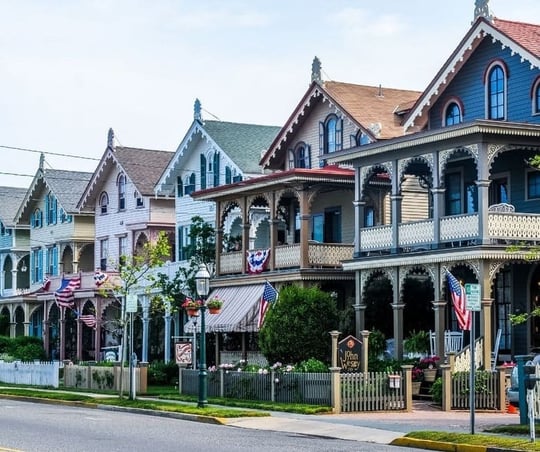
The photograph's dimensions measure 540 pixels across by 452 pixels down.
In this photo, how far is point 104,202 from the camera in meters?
65.9

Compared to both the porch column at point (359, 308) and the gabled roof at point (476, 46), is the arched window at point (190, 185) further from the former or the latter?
the porch column at point (359, 308)

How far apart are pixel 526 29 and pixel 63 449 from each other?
24537 mm

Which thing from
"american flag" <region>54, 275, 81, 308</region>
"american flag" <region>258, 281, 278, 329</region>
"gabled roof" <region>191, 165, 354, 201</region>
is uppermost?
"gabled roof" <region>191, 165, 354, 201</region>

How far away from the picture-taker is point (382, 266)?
39406 millimetres

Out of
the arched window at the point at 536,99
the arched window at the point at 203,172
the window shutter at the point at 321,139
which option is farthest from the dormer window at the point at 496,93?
the arched window at the point at 203,172

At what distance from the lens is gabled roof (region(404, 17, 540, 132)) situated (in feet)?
126

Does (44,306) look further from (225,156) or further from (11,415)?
(11,415)

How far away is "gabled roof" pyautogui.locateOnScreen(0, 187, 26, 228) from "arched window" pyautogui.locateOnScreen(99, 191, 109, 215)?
34.0 feet

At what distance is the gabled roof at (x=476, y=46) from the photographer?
126 feet

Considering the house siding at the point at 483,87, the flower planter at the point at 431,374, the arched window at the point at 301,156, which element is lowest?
the flower planter at the point at 431,374

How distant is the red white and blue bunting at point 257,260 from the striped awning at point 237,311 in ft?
1.91

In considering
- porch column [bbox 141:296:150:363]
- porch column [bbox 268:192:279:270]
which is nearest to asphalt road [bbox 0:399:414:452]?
porch column [bbox 268:192:279:270]

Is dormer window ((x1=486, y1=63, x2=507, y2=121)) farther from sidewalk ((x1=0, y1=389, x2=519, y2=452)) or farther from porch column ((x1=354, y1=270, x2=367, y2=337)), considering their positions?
sidewalk ((x1=0, y1=389, x2=519, y2=452))

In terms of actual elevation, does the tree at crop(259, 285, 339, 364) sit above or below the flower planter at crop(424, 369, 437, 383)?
above
